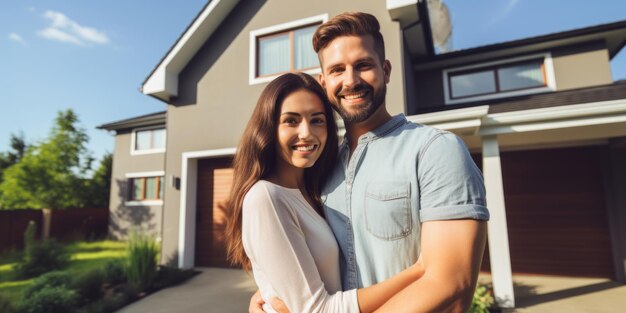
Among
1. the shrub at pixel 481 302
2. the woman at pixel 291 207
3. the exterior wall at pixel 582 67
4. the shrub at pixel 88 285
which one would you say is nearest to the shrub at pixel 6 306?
the shrub at pixel 88 285

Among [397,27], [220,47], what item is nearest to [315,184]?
[397,27]

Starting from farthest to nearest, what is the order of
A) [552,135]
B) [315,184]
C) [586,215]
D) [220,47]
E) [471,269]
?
1. [220,47]
2. [586,215]
3. [552,135]
4. [315,184]
5. [471,269]

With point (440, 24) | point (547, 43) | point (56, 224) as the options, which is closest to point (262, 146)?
point (547, 43)

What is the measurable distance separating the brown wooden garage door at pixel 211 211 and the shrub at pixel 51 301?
278cm

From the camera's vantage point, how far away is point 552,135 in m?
5.53

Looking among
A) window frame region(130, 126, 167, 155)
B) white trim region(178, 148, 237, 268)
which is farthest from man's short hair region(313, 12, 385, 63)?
window frame region(130, 126, 167, 155)

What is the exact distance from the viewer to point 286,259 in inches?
50.4

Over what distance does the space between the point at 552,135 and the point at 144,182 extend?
15.8m

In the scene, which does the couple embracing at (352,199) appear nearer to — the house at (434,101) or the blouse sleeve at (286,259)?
the blouse sleeve at (286,259)

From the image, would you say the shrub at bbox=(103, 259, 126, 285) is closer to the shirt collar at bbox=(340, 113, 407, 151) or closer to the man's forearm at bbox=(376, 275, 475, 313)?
the shirt collar at bbox=(340, 113, 407, 151)

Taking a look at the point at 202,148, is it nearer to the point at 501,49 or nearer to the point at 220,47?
the point at 220,47

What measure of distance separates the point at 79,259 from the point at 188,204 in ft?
19.3

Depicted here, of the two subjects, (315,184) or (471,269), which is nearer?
(471,269)

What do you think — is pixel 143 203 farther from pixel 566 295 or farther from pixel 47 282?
pixel 566 295
